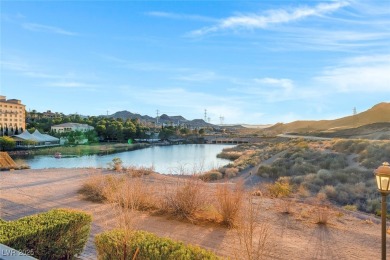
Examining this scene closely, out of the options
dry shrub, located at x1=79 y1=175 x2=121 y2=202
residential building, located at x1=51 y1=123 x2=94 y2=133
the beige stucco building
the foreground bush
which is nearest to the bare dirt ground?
dry shrub, located at x1=79 y1=175 x2=121 y2=202

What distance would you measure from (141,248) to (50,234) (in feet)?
4.10

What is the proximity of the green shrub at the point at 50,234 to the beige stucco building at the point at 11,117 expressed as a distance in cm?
4259

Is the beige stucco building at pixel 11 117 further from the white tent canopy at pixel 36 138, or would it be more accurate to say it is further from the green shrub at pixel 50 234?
the green shrub at pixel 50 234

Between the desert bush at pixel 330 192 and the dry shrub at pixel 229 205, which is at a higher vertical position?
the dry shrub at pixel 229 205

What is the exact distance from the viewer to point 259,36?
11.2 metres

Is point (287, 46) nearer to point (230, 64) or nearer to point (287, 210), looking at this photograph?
point (230, 64)

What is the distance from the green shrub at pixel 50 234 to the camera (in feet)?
10.7

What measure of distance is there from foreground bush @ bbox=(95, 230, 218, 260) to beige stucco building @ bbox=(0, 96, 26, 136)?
4349 centimetres

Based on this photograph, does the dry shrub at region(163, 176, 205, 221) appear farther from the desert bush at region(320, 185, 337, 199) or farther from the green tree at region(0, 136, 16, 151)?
the green tree at region(0, 136, 16, 151)

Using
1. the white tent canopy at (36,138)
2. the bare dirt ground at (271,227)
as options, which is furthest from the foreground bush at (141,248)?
the white tent canopy at (36,138)

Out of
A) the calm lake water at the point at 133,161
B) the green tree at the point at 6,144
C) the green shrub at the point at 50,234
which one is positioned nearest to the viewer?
the green shrub at the point at 50,234

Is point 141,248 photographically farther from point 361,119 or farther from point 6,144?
point 361,119

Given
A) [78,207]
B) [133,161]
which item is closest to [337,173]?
[78,207]

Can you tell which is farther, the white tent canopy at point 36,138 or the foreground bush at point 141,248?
the white tent canopy at point 36,138
